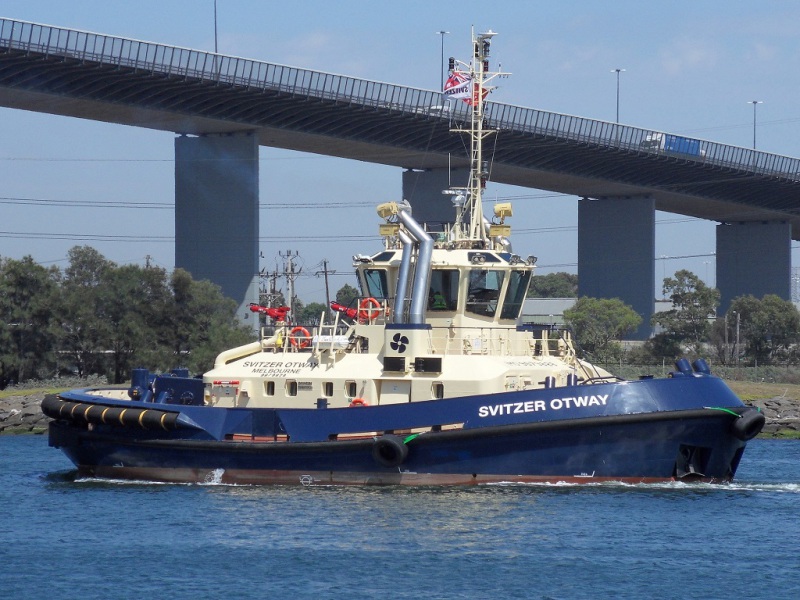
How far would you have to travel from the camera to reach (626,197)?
72000 millimetres

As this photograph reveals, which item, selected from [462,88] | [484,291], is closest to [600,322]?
[462,88]

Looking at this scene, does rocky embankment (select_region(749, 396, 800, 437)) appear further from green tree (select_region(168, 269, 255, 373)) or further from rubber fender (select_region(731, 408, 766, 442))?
rubber fender (select_region(731, 408, 766, 442))

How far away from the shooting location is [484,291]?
22328 millimetres

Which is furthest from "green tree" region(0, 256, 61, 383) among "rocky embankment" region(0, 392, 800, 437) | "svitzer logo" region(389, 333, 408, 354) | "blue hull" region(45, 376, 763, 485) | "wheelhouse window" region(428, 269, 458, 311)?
"svitzer logo" region(389, 333, 408, 354)

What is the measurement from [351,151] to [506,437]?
4081cm

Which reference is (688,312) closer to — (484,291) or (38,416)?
(38,416)

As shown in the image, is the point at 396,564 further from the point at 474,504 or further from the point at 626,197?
the point at 626,197

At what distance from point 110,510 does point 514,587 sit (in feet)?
23.1

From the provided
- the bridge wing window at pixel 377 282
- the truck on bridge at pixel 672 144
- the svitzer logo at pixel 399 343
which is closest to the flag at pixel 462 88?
the bridge wing window at pixel 377 282

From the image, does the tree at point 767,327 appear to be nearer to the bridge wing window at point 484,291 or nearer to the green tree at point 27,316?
the green tree at point 27,316

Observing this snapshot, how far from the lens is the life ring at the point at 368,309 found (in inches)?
888

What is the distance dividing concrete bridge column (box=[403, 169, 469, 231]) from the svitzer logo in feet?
132

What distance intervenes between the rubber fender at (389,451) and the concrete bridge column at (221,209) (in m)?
36.0

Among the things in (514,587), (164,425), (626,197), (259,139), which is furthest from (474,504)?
(626,197)
